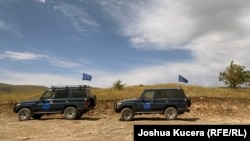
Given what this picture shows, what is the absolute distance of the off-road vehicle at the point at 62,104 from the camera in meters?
22.7

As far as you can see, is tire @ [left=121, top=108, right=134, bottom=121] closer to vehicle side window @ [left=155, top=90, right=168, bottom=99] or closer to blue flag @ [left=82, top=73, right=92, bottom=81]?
vehicle side window @ [left=155, top=90, right=168, bottom=99]

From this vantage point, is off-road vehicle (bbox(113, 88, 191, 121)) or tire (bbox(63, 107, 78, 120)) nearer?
off-road vehicle (bbox(113, 88, 191, 121))

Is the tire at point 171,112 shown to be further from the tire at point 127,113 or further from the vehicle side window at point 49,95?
the vehicle side window at point 49,95

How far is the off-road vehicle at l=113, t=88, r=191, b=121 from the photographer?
885 inches

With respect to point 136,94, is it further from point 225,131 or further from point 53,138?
point 225,131

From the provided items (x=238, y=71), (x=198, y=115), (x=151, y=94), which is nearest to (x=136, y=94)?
(x=198, y=115)

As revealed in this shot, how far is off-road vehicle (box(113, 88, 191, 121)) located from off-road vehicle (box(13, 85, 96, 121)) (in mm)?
2110

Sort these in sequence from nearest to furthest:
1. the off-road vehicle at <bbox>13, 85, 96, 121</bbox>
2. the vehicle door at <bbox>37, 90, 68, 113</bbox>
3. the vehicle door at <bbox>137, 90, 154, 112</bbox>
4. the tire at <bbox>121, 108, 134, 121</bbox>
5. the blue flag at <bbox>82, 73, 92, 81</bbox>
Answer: the tire at <bbox>121, 108, 134, 121</bbox>
the vehicle door at <bbox>137, 90, 154, 112</bbox>
the off-road vehicle at <bbox>13, 85, 96, 121</bbox>
the vehicle door at <bbox>37, 90, 68, 113</bbox>
the blue flag at <bbox>82, 73, 92, 81</bbox>

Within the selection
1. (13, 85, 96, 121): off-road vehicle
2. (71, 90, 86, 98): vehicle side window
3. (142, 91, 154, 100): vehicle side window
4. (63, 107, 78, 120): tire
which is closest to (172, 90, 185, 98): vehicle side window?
(142, 91, 154, 100): vehicle side window

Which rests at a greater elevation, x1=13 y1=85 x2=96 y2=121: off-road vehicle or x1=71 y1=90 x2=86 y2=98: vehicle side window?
x1=71 y1=90 x2=86 y2=98: vehicle side window

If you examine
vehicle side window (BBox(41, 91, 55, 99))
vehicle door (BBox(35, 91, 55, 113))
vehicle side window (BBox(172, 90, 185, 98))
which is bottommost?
vehicle door (BBox(35, 91, 55, 113))

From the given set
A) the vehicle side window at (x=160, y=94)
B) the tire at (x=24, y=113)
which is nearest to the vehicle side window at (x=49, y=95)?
the tire at (x=24, y=113)

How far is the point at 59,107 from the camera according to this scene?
22969 mm

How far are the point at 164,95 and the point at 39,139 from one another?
10.1m
